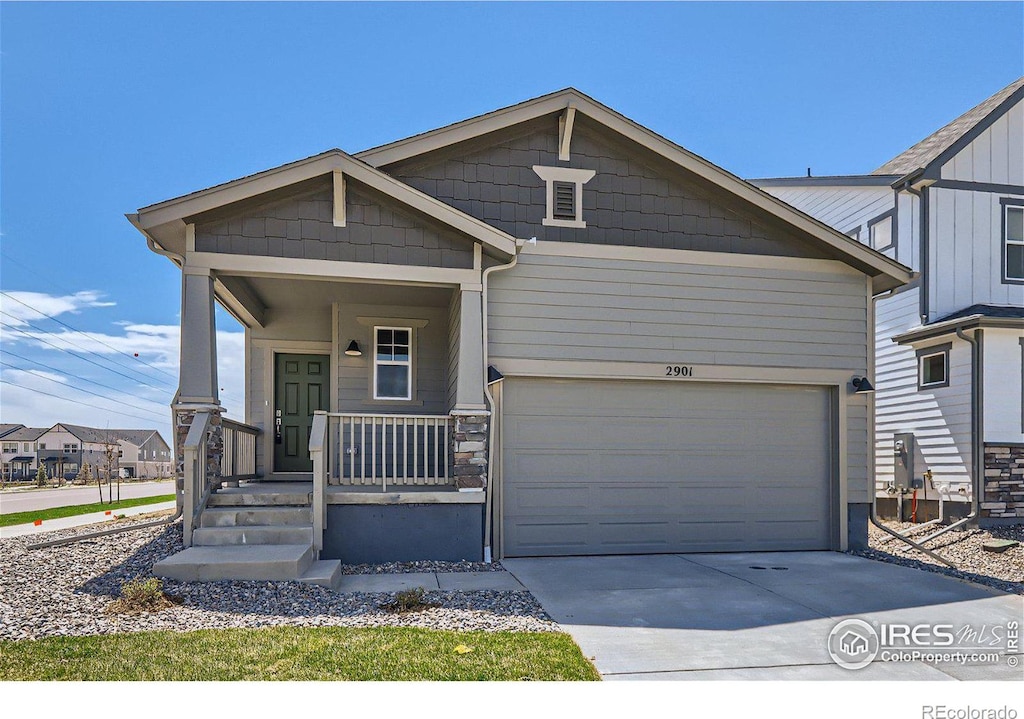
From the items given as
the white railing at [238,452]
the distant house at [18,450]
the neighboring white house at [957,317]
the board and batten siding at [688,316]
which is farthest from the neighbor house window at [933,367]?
the distant house at [18,450]

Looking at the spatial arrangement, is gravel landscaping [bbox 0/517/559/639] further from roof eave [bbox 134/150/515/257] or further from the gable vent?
the gable vent

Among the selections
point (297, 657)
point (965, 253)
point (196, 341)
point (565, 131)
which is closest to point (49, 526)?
point (196, 341)

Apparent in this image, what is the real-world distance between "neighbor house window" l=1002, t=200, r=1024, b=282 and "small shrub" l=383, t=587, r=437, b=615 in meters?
12.2

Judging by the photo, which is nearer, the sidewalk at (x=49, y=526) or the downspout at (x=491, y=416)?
the downspout at (x=491, y=416)

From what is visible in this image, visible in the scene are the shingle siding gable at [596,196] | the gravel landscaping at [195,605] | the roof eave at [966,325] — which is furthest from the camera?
the roof eave at [966,325]

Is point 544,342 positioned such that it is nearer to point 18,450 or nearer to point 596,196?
point 596,196

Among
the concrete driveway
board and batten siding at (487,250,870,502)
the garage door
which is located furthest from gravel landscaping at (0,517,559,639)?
board and batten siding at (487,250,870,502)

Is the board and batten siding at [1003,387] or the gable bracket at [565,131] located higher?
the gable bracket at [565,131]

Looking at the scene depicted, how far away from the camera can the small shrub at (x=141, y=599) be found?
557 centimetres

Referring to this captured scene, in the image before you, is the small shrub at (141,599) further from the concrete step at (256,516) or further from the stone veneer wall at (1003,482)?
the stone veneer wall at (1003,482)

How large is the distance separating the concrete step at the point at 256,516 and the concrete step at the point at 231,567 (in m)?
0.77

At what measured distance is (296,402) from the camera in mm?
11219

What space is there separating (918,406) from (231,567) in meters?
11.6
